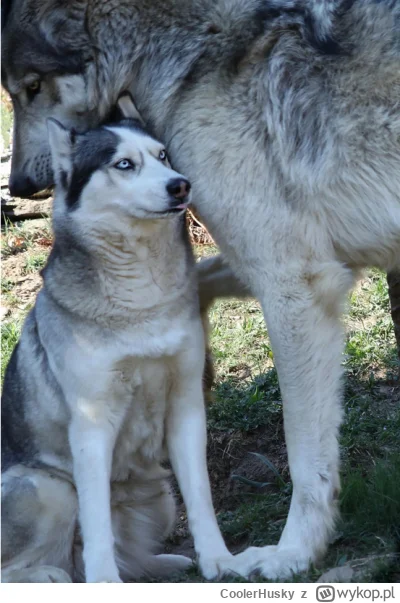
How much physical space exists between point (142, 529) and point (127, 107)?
6.62 feet

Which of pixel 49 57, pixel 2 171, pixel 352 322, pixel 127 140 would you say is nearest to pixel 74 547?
pixel 127 140

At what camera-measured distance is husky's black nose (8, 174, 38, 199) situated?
4422 mm

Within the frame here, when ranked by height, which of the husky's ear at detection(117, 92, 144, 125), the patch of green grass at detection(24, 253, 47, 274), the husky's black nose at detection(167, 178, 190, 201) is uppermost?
the husky's black nose at detection(167, 178, 190, 201)

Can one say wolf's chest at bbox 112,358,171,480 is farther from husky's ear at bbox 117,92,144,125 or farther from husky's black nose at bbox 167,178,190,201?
husky's ear at bbox 117,92,144,125

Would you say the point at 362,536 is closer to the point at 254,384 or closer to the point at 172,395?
the point at 172,395

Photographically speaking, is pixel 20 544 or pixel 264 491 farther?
pixel 264 491

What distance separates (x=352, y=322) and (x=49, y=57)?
3.14m

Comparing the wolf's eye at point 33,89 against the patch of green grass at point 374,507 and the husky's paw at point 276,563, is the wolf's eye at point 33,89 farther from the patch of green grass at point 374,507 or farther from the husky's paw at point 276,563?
the patch of green grass at point 374,507

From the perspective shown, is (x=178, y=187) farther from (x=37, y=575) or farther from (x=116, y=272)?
(x=37, y=575)

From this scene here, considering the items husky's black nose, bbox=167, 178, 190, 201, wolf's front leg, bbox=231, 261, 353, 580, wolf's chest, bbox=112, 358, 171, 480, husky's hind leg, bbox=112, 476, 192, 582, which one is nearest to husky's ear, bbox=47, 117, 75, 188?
husky's black nose, bbox=167, 178, 190, 201

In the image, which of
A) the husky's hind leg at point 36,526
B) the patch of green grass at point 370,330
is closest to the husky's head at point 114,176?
the husky's hind leg at point 36,526

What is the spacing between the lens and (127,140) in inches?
155

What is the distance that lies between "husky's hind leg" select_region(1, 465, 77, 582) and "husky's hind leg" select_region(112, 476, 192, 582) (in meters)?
0.26

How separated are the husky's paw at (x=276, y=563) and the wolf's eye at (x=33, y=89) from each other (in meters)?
2.36
